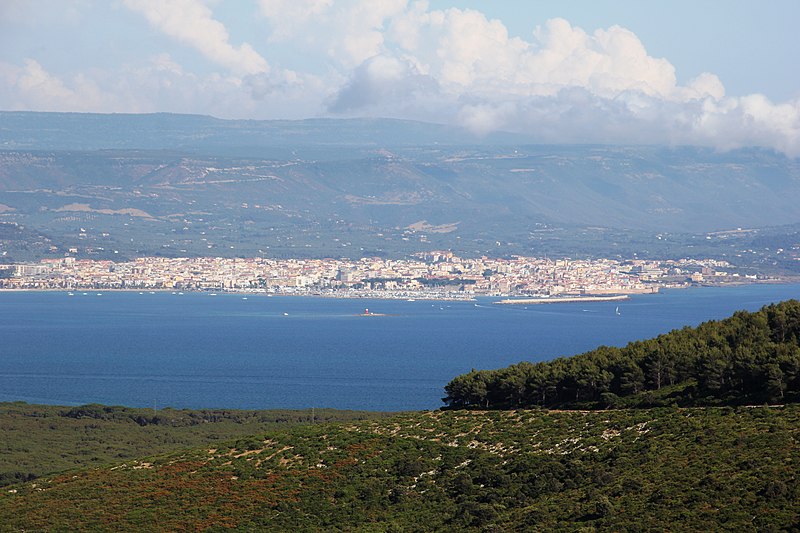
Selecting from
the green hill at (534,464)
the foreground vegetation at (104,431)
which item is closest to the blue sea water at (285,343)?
the foreground vegetation at (104,431)

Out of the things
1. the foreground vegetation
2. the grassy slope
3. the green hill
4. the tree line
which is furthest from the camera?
the foreground vegetation

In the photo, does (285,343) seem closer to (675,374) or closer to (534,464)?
(675,374)

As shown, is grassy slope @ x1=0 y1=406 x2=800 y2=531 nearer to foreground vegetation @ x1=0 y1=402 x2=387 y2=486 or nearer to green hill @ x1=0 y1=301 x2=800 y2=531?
green hill @ x1=0 y1=301 x2=800 y2=531

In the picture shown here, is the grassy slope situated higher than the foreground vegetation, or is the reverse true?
the grassy slope

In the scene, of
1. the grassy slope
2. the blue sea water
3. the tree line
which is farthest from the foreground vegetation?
the tree line

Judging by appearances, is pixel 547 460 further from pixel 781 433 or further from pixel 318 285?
pixel 318 285

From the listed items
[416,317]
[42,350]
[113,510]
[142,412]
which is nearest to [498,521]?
[113,510]
